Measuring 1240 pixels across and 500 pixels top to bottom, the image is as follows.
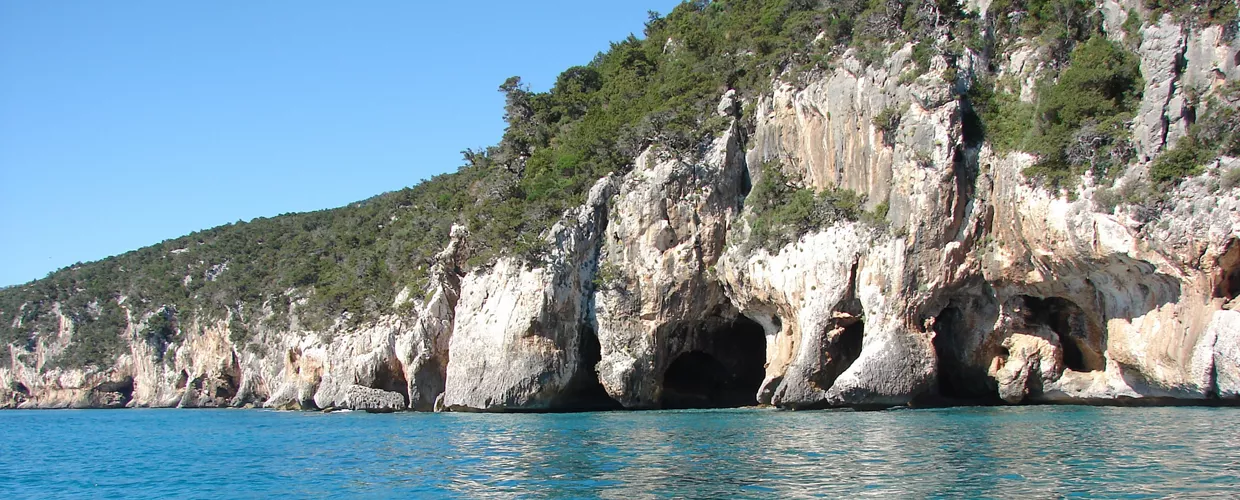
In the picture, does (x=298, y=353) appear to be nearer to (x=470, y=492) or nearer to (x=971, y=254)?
(x=971, y=254)

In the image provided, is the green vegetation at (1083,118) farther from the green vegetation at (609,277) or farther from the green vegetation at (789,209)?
the green vegetation at (609,277)

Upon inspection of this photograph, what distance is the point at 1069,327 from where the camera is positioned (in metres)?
31.9

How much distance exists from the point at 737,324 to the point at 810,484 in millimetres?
27359

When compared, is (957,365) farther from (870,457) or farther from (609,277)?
(870,457)

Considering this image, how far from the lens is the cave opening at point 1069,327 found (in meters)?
31.2

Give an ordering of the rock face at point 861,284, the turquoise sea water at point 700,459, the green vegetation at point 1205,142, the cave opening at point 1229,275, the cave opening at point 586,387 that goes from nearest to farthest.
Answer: the turquoise sea water at point 700,459 → the cave opening at point 1229,275 → the green vegetation at point 1205,142 → the rock face at point 861,284 → the cave opening at point 586,387

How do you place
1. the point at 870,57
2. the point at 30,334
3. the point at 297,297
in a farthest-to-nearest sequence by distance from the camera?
1. the point at 30,334
2. the point at 297,297
3. the point at 870,57

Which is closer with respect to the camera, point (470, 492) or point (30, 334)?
point (470, 492)

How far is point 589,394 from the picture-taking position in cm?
4112

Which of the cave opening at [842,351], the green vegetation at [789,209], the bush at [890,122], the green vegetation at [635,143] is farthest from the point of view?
the green vegetation at [789,209]

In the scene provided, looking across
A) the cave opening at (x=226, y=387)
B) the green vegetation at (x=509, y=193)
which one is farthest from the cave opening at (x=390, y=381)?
the cave opening at (x=226, y=387)

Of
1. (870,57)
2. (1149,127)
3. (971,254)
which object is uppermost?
(870,57)

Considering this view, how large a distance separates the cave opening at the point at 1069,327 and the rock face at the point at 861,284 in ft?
0.25

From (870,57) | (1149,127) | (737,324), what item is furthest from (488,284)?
(1149,127)
